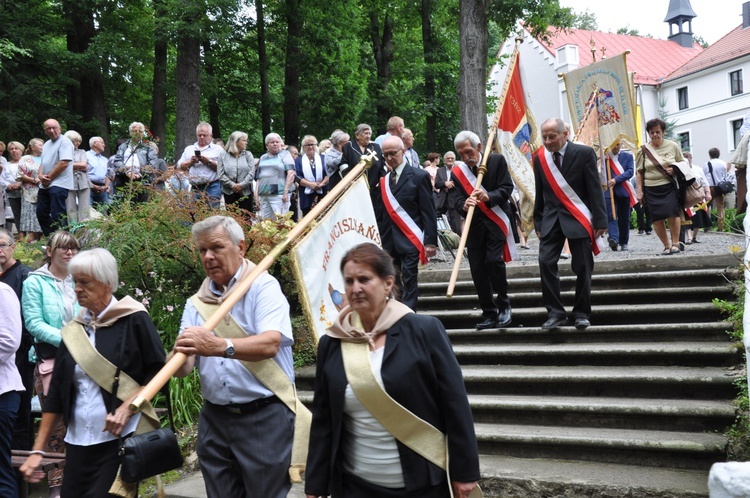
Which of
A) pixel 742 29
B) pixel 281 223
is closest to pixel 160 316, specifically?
pixel 281 223

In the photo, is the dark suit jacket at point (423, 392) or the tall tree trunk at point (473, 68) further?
the tall tree trunk at point (473, 68)

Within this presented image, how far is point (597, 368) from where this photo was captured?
6.48m

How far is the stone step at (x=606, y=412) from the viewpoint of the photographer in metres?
5.36

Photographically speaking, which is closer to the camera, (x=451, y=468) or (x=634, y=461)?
(x=451, y=468)

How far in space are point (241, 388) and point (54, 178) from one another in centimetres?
827

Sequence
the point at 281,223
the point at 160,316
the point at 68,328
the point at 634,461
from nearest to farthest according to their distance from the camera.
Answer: the point at 68,328 < the point at 634,461 < the point at 281,223 < the point at 160,316

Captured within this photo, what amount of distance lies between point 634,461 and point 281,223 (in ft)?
10.1

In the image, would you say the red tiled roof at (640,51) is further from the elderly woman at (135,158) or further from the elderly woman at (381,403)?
the elderly woman at (381,403)

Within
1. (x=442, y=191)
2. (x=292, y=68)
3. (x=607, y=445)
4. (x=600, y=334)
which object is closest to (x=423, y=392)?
(x=607, y=445)

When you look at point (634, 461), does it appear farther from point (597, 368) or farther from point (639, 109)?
point (639, 109)

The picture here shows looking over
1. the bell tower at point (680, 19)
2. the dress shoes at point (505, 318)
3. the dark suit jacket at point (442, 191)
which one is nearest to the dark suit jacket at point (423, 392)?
the dress shoes at point (505, 318)

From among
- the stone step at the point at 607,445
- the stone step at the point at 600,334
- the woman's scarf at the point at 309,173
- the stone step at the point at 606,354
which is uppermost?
the woman's scarf at the point at 309,173

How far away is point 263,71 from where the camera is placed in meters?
24.3

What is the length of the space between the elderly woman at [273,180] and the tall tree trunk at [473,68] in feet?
14.4
